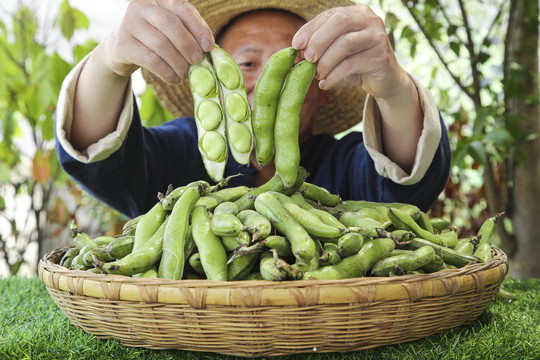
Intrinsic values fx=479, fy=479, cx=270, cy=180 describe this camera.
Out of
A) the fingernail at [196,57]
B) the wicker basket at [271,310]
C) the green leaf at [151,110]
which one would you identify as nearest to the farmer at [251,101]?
the fingernail at [196,57]

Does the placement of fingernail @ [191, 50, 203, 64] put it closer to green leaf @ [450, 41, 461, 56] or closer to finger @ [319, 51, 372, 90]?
finger @ [319, 51, 372, 90]

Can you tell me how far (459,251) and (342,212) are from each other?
270mm

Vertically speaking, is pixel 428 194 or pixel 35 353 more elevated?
pixel 35 353

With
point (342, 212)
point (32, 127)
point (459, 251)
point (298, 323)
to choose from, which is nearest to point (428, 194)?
point (459, 251)

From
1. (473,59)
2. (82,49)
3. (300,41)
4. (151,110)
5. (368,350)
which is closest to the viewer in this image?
(368,350)

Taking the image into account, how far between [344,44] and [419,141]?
17.2 inches

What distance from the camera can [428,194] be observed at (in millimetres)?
1507

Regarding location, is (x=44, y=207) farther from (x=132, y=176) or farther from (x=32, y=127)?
(x=132, y=176)

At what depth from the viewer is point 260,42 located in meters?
1.61

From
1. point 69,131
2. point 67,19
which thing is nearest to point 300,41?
point 69,131

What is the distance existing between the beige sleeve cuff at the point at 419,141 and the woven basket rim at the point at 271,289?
53 cm

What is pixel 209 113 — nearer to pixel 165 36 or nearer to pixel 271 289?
pixel 165 36

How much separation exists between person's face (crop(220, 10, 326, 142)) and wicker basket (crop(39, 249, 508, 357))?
925 millimetres

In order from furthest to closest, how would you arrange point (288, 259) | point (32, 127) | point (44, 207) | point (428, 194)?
1. point (44, 207)
2. point (32, 127)
3. point (428, 194)
4. point (288, 259)
